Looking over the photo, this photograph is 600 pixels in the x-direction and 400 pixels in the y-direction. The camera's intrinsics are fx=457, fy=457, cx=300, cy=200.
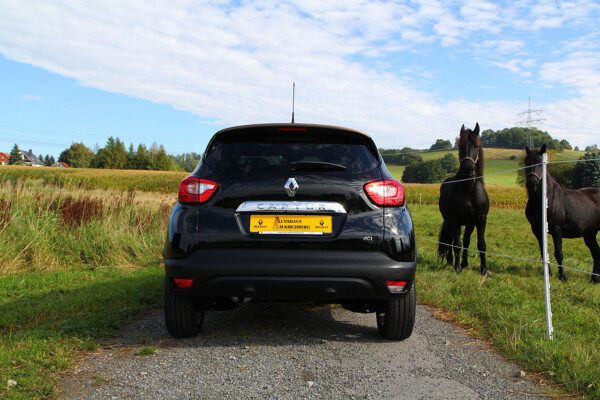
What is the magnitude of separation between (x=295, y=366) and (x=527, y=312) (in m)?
2.96

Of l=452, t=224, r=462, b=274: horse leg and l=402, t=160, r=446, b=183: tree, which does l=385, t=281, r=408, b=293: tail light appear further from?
l=402, t=160, r=446, b=183: tree

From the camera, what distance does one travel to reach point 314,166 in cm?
364

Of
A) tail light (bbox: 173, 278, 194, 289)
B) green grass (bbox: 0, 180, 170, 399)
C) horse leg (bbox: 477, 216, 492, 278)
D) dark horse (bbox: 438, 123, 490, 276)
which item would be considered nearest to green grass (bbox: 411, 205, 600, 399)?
horse leg (bbox: 477, 216, 492, 278)

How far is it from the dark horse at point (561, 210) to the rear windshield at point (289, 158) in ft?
18.3

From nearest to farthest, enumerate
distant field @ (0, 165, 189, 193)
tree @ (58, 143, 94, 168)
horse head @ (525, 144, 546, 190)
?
horse head @ (525, 144, 546, 190) → distant field @ (0, 165, 189, 193) → tree @ (58, 143, 94, 168)

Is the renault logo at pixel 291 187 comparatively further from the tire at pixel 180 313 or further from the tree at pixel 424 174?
the tree at pixel 424 174

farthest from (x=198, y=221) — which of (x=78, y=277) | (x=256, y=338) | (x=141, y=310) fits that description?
(x=78, y=277)

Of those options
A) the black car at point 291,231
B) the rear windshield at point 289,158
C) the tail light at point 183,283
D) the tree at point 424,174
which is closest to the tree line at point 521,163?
the tree at point 424,174

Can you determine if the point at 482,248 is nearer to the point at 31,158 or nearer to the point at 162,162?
the point at 162,162

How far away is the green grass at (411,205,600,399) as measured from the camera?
11.0 ft

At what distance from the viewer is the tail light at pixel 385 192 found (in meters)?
3.58

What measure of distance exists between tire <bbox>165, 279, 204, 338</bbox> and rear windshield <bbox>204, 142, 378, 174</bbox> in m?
1.13

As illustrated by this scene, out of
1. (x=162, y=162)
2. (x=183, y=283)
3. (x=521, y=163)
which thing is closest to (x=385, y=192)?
(x=183, y=283)

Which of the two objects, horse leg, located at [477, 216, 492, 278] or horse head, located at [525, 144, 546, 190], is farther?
horse head, located at [525, 144, 546, 190]
